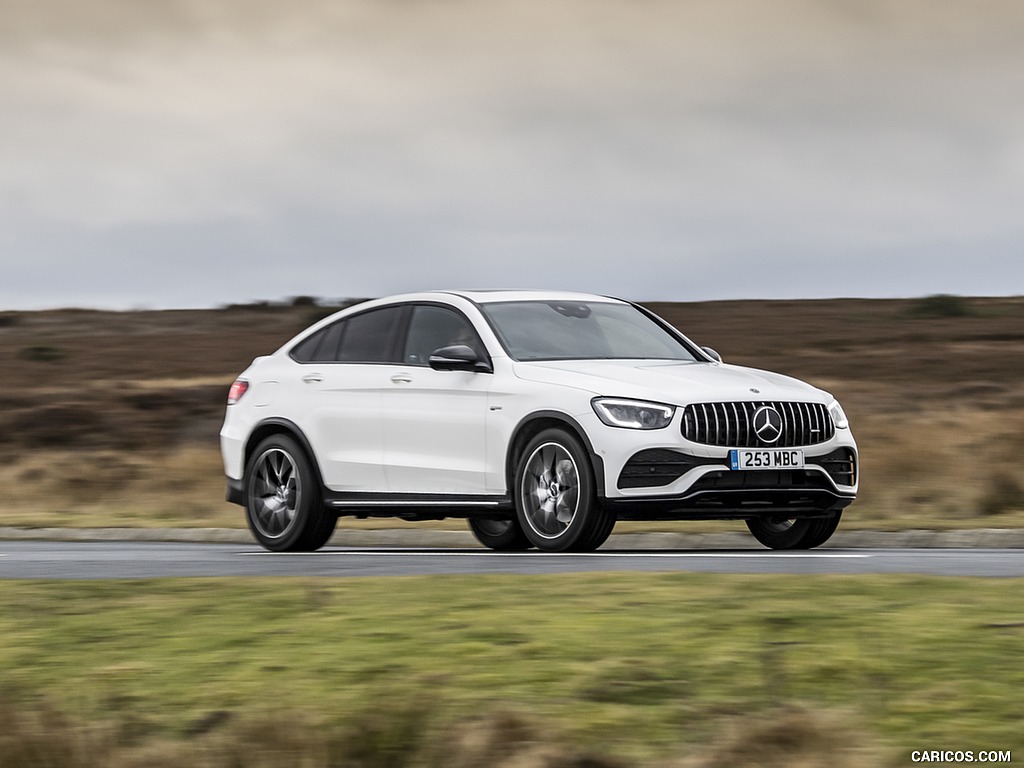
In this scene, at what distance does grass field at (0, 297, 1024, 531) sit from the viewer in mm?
19094

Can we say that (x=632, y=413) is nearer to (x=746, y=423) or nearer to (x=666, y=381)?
(x=666, y=381)

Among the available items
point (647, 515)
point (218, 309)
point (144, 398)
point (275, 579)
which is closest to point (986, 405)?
point (144, 398)

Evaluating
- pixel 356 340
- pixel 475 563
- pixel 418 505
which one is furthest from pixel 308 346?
pixel 475 563

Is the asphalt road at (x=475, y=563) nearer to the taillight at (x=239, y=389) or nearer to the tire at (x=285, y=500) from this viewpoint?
the tire at (x=285, y=500)

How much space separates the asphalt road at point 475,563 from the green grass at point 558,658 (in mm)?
1317

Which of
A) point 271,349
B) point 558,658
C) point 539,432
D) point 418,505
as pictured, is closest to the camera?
point 558,658

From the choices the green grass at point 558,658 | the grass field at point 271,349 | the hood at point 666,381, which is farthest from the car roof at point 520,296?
the green grass at point 558,658

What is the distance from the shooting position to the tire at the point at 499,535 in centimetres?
1454

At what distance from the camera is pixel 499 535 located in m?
14.6

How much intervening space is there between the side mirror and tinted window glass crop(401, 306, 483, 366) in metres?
0.40

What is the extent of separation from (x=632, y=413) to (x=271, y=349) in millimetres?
48941

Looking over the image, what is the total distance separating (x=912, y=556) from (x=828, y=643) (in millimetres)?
5118

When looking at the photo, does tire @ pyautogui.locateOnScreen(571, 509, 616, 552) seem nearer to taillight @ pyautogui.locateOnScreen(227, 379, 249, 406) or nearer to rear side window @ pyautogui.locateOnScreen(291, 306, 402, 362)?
rear side window @ pyautogui.locateOnScreen(291, 306, 402, 362)

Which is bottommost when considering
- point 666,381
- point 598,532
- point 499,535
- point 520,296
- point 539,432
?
point 499,535
